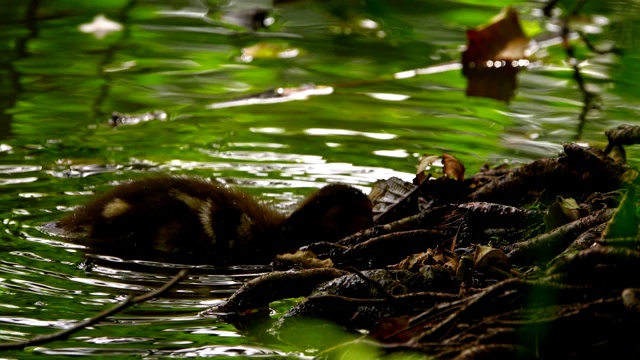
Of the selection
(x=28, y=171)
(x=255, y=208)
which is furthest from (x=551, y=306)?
(x=28, y=171)

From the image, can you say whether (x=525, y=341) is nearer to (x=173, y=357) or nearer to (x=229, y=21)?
(x=173, y=357)

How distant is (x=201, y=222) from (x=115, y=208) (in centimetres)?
30

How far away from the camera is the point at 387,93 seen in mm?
6676

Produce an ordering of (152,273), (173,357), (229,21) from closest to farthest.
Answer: (173,357), (152,273), (229,21)

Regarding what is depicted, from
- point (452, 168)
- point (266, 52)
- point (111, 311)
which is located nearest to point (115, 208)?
point (452, 168)

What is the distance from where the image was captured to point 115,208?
409 centimetres

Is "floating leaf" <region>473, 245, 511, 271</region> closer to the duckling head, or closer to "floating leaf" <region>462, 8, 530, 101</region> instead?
the duckling head

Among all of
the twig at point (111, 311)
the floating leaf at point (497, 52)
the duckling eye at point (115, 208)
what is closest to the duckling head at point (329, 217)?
the duckling eye at point (115, 208)

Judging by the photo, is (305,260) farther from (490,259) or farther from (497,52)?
(497,52)

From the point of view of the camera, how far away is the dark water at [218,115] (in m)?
3.21

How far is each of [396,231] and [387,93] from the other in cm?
295

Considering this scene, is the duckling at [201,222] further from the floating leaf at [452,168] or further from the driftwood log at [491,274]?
the floating leaf at [452,168]

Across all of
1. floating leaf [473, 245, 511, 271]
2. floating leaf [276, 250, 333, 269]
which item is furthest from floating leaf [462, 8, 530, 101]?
floating leaf [473, 245, 511, 271]

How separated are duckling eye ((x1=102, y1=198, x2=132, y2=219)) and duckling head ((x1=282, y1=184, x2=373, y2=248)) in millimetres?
548
